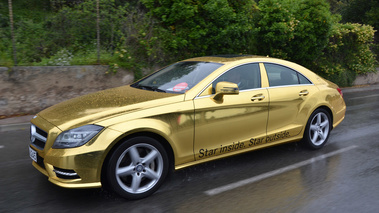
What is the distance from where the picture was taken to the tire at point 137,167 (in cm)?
377

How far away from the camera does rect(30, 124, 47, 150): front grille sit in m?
3.93

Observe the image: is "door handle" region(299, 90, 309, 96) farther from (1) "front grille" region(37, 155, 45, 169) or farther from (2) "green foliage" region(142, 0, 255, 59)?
(2) "green foliage" region(142, 0, 255, 59)

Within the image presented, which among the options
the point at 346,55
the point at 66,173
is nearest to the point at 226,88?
the point at 66,173

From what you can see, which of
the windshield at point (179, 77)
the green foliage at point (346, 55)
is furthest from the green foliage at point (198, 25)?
the green foliage at point (346, 55)

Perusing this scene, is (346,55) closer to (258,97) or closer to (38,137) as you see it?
(258,97)

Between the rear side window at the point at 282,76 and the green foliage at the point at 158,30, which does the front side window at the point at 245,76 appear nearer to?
the rear side window at the point at 282,76

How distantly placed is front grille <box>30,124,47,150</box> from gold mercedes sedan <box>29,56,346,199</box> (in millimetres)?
11

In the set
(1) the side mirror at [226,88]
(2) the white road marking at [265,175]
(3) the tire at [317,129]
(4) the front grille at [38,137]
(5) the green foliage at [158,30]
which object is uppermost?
(5) the green foliage at [158,30]

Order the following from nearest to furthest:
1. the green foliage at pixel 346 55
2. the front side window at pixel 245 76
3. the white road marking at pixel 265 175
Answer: the white road marking at pixel 265 175
the front side window at pixel 245 76
the green foliage at pixel 346 55

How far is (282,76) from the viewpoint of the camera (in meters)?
5.50

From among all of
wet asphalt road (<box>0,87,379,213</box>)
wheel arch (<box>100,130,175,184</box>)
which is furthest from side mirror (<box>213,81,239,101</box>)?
wet asphalt road (<box>0,87,379,213</box>)

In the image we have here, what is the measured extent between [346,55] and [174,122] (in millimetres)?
14816

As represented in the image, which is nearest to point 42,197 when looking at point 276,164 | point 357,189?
point 276,164

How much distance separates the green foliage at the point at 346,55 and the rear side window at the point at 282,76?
33.8 feet
